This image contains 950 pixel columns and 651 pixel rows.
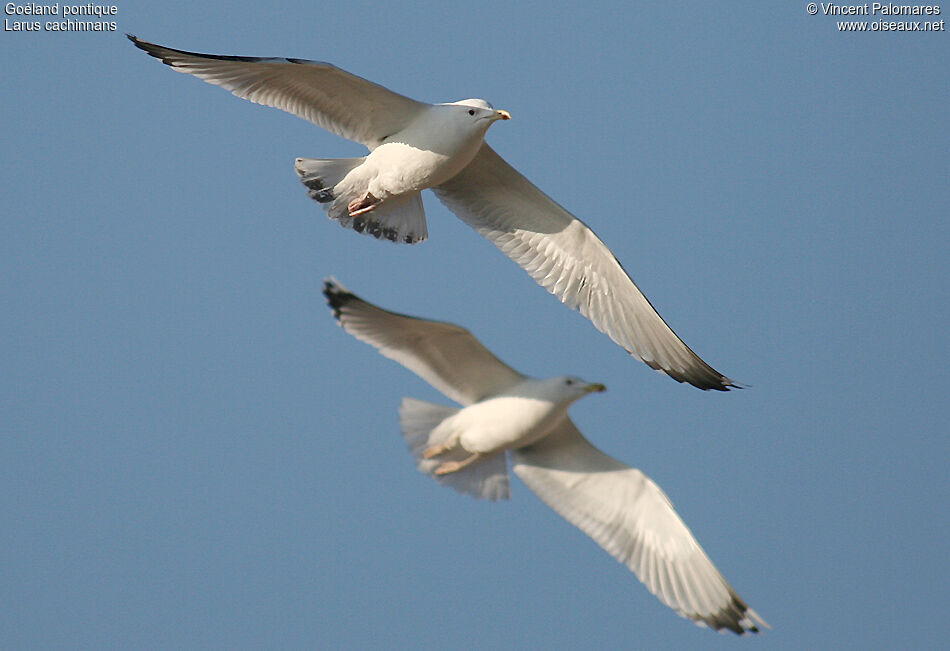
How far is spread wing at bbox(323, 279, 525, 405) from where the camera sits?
25.3 feet

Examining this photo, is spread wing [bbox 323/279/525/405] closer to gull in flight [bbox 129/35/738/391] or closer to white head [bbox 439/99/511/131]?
gull in flight [bbox 129/35/738/391]

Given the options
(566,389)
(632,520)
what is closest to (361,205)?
(566,389)

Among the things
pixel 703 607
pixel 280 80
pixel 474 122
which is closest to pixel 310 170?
pixel 280 80

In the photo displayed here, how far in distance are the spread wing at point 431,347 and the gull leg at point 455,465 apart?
32 centimetres

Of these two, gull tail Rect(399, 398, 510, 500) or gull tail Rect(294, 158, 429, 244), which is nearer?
gull tail Rect(399, 398, 510, 500)

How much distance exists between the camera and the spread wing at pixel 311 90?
25.2ft

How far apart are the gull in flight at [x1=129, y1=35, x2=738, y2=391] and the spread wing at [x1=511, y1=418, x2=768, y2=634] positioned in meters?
0.89

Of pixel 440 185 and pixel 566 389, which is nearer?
pixel 566 389

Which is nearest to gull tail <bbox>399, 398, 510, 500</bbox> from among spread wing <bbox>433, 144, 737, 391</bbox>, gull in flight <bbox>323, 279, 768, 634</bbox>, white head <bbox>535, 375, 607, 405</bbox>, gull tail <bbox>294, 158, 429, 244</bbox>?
gull in flight <bbox>323, 279, 768, 634</bbox>

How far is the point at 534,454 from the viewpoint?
8164 millimetres

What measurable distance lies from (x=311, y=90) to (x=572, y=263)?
1.95 metres

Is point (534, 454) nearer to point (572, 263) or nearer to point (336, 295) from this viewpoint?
point (572, 263)

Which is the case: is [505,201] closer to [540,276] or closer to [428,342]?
[540,276]

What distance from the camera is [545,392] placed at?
765 centimetres
